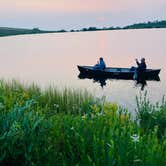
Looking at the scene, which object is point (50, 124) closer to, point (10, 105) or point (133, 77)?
point (10, 105)

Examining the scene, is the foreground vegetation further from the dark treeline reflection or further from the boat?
the boat

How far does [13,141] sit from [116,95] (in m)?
30.6

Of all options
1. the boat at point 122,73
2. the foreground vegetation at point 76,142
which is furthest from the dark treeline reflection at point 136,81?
the foreground vegetation at point 76,142

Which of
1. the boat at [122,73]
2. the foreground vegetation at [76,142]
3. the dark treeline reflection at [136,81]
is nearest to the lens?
the foreground vegetation at [76,142]

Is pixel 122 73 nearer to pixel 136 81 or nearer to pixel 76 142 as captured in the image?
pixel 136 81

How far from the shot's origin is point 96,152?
551 centimetres

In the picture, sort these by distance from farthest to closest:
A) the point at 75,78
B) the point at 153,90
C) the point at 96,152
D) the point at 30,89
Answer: the point at 75,78
the point at 153,90
the point at 30,89
the point at 96,152

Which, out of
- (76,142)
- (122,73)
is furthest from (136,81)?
(76,142)

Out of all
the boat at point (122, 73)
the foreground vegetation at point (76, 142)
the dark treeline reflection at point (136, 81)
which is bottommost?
the dark treeline reflection at point (136, 81)

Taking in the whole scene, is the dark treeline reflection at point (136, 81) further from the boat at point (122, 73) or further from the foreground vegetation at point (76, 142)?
the foreground vegetation at point (76, 142)

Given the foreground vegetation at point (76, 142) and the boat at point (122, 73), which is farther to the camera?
the boat at point (122, 73)

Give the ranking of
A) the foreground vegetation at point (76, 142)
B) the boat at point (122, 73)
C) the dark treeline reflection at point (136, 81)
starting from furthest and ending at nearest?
the boat at point (122, 73) → the dark treeline reflection at point (136, 81) → the foreground vegetation at point (76, 142)

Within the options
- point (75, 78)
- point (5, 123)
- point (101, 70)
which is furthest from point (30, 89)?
point (75, 78)

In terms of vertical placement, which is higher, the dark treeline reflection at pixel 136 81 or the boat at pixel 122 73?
the boat at pixel 122 73
